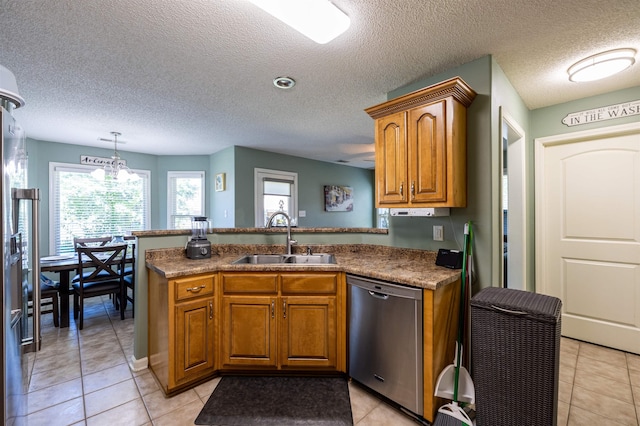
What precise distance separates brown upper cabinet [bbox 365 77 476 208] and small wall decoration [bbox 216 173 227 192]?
3.37 metres

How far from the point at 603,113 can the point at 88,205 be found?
6.68 metres

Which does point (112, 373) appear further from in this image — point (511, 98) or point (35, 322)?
point (511, 98)

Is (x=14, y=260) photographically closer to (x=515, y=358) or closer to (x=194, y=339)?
(x=194, y=339)

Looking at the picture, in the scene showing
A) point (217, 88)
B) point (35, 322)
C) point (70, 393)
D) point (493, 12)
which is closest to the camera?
point (35, 322)

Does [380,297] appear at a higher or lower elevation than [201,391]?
higher

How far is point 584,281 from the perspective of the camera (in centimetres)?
280

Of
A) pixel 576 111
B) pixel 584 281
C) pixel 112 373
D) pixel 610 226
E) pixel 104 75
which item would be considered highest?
pixel 104 75

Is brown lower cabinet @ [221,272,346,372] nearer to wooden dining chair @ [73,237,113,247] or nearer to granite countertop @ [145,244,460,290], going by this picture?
granite countertop @ [145,244,460,290]

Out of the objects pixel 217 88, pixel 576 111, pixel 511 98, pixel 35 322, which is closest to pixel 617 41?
pixel 511 98

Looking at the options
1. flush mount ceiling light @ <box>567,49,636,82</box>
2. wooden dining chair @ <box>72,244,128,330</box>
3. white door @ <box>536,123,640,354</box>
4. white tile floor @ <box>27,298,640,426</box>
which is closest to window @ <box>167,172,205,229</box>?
wooden dining chair @ <box>72,244,128,330</box>

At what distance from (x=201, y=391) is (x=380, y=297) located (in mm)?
1424

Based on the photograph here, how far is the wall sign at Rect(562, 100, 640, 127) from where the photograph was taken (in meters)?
2.50

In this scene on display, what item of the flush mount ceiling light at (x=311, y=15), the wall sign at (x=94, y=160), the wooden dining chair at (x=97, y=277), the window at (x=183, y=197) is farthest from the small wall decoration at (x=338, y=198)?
the flush mount ceiling light at (x=311, y=15)

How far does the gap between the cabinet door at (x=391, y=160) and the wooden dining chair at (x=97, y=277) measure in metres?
3.11
